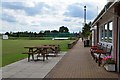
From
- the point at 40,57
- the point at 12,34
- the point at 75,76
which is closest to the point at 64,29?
the point at 12,34

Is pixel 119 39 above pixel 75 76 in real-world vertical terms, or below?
above

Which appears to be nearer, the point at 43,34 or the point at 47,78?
the point at 47,78

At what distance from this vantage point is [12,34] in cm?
12069

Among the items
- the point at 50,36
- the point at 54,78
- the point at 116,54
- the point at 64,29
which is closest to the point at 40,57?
the point at 116,54

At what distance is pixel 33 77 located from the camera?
11469 millimetres

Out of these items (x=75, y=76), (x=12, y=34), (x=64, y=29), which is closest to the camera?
(x=75, y=76)

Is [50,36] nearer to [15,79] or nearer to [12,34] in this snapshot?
[12,34]

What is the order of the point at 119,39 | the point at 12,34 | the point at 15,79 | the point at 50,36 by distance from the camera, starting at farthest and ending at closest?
the point at 12,34 → the point at 50,36 → the point at 119,39 → the point at 15,79

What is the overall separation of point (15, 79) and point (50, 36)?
9855 cm

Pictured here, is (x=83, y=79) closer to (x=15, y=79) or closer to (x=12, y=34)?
(x=15, y=79)

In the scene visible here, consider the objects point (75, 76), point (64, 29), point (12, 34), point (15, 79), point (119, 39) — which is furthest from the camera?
point (64, 29)

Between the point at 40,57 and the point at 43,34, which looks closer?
the point at 40,57

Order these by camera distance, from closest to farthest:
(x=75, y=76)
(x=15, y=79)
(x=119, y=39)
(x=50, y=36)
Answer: (x=15, y=79)
(x=75, y=76)
(x=119, y=39)
(x=50, y=36)

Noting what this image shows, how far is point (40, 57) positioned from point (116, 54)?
9.17 meters
